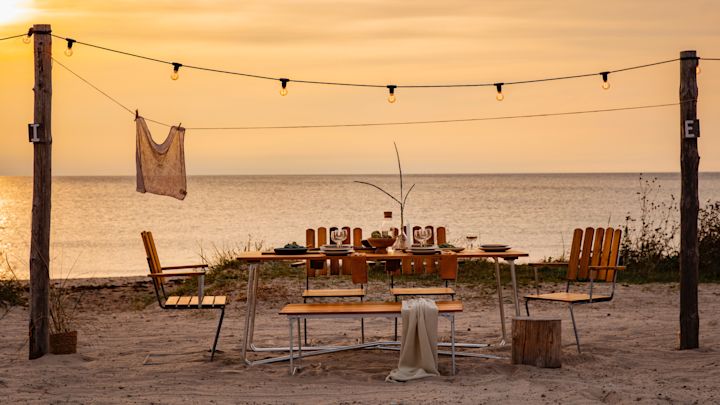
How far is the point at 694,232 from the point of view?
6992mm

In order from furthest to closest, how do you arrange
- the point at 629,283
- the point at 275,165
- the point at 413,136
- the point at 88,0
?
the point at 413,136
the point at 275,165
the point at 88,0
the point at 629,283

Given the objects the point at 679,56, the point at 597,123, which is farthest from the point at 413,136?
the point at 679,56

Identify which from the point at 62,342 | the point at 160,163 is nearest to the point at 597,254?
the point at 160,163

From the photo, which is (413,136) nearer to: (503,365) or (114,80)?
(114,80)

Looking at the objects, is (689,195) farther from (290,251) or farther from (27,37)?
(27,37)

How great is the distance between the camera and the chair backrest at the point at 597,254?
729cm

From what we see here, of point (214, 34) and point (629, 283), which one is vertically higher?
point (214, 34)

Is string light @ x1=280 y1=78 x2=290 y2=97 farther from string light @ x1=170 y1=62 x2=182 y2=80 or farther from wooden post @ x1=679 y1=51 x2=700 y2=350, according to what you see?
wooden post @ x1=679 y1=51 x2=700 y2=350

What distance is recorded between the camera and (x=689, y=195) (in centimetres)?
695

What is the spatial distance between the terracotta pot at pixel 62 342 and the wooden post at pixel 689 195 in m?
4.69

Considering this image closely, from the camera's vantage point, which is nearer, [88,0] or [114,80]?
[88,0]

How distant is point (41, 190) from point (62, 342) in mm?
1198

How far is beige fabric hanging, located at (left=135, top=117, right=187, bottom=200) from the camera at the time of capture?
328 inches

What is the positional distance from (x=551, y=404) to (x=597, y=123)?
103 ft
